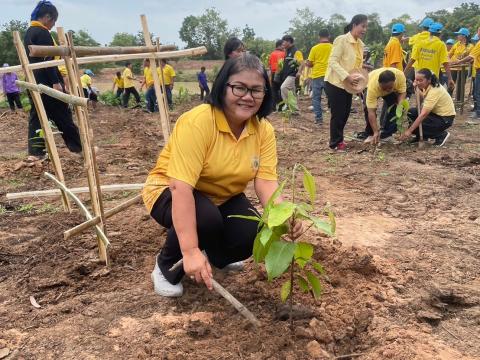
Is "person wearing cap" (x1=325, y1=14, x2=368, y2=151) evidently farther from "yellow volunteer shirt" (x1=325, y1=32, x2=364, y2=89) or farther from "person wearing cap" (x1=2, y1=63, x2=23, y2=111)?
"person wearing cap" (x1=2, y1=63, x2=23, y2=111)

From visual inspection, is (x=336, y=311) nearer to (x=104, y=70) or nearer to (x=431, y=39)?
(x=431, y=39)

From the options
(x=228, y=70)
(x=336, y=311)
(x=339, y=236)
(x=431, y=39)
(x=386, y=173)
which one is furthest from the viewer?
(x=431, y=39)

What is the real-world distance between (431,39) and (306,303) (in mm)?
5777

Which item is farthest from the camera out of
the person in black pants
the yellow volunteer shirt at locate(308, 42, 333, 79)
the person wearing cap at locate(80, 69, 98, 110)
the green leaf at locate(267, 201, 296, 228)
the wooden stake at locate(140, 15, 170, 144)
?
the person wearing cap at locate(80, 69, 98, 110)

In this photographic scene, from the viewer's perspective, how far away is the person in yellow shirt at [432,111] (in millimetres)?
5355

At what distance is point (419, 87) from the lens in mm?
5512

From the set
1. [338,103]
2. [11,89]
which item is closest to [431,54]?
[338,103]

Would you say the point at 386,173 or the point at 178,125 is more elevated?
the point at 178,125

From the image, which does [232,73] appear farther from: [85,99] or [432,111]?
[432,111]

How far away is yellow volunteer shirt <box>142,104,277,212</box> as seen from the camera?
75.0 inches

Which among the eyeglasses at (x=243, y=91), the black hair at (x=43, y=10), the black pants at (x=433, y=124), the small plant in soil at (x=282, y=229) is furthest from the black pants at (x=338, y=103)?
the small plant in soil at (x=282, y=229)

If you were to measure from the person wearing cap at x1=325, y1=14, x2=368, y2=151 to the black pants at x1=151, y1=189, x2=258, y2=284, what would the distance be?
324cm

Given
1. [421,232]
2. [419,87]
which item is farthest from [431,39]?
[421,232]

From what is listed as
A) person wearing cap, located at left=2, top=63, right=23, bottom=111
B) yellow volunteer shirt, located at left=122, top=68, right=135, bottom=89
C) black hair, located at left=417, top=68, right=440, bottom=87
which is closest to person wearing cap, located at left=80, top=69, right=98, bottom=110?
yellow volunteer shirt, located at left=122, top=68, right=135, bottom=89
